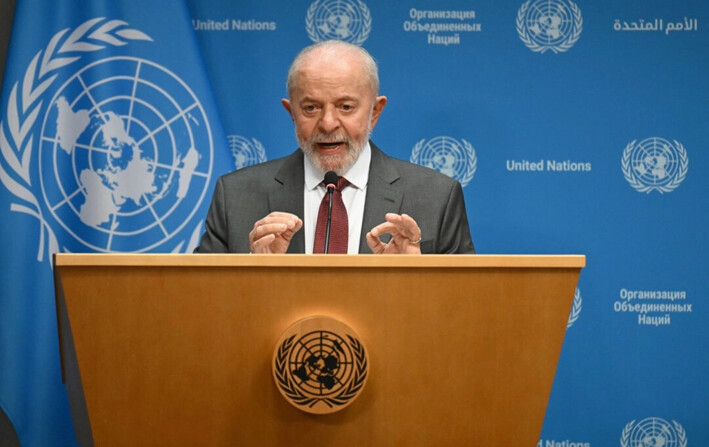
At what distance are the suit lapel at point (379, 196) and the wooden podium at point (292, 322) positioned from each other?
1.04 m

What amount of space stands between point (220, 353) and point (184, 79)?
80.6 inches

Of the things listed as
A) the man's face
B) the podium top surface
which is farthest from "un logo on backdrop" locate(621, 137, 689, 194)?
the podium top surface

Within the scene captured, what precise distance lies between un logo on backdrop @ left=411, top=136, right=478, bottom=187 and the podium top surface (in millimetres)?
2186

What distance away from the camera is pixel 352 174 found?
8.75 feet

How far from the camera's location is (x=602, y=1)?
3.60 m

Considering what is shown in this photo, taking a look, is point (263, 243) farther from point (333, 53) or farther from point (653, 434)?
point (653, 434)

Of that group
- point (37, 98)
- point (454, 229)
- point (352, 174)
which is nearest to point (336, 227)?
point (352, 174)

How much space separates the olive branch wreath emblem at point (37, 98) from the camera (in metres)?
3.06

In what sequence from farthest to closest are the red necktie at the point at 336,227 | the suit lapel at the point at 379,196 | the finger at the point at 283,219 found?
the suit lapel at the point at 379,196 → the red necktie at the point at 336,227 → the finger at the point at 283,219

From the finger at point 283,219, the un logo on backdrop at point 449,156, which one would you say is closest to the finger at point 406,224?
the finger at point 283,219

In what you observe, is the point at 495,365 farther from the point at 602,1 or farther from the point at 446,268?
the point at 602,1

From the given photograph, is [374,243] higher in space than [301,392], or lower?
higher

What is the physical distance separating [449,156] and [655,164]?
0.93 metres

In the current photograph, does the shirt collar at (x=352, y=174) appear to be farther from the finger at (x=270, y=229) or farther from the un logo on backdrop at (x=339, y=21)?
the un logo on backdrop at (x=339, y=21)
